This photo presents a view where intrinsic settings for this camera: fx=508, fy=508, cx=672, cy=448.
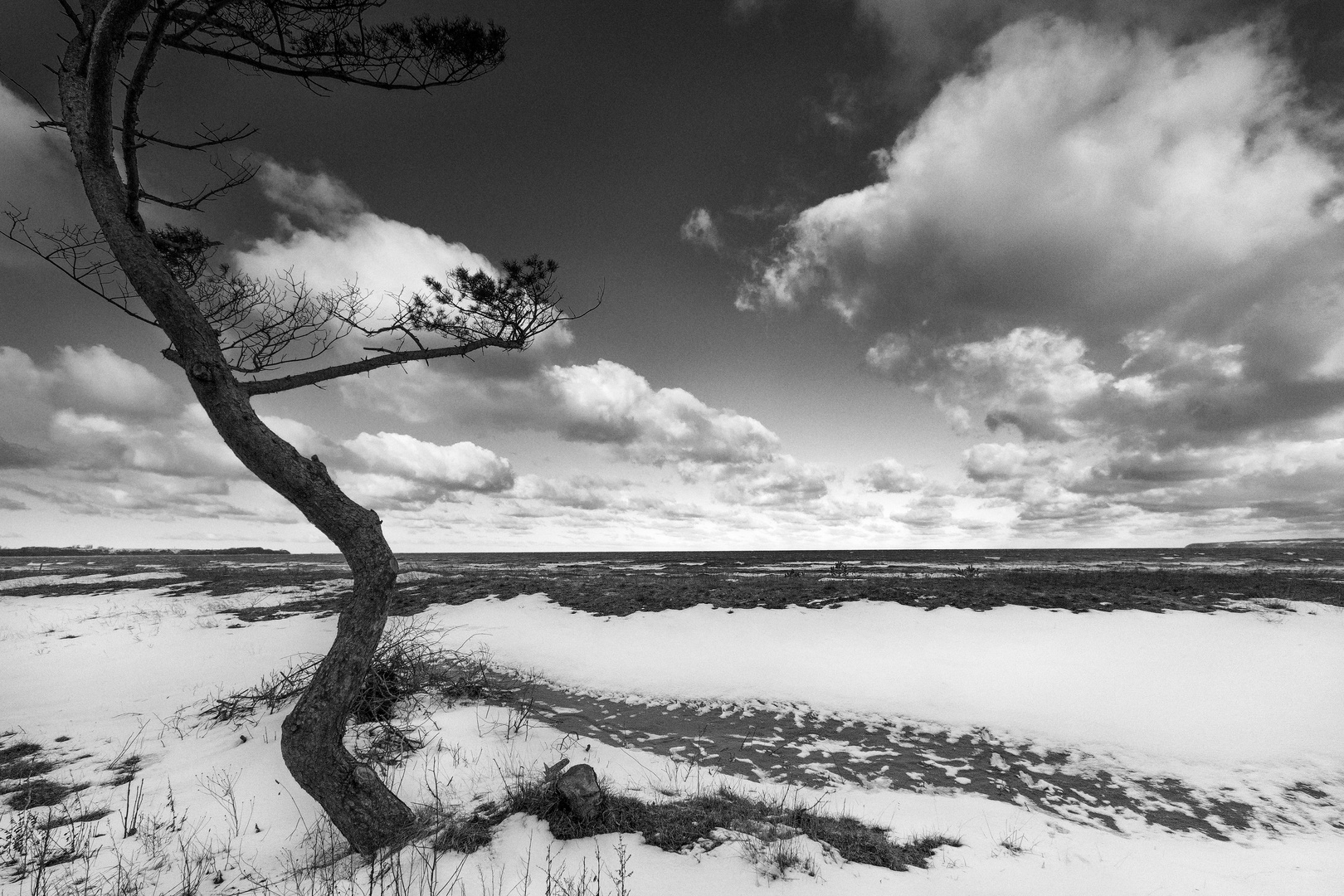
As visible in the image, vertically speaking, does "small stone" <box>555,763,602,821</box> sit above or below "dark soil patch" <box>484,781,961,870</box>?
above

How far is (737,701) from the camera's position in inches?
343

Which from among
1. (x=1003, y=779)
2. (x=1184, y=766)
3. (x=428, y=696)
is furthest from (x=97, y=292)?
(x=1184, y=766)

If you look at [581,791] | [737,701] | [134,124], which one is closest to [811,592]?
[737,701]

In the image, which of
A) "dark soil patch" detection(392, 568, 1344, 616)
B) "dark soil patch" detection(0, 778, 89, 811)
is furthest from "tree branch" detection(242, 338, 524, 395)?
"dark soil patch" detection(392, 568, 1344, 616)

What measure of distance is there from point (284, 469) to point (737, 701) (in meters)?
7.80

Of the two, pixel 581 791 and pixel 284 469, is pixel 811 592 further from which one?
pixel 284 469

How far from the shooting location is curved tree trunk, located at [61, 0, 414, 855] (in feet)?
10.0

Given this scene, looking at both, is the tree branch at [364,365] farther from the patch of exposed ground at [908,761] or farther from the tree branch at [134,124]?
the patch of exposed ground at [908,761]

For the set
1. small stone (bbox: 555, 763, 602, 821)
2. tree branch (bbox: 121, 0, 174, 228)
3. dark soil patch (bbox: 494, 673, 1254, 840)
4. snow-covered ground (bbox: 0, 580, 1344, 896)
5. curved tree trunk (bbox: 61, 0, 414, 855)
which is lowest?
dark soil patch (bbox: 494, 673, 1254, 840)

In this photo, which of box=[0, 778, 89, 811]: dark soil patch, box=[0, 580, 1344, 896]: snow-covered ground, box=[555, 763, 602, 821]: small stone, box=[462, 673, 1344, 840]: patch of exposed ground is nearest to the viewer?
box=[0, 580, 1344, 896]: snow-covered ground

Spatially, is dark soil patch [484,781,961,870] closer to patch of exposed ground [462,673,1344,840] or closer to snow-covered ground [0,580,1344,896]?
snow-covered ground [0,580,1344,896]

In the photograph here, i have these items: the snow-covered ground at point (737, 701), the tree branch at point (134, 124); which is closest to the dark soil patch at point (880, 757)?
the snow-covered ground at point (737, 701)

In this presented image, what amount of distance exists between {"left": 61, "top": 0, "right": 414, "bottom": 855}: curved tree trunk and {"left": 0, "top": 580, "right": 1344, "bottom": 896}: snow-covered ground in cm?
48

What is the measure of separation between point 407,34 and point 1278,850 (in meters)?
9.50
